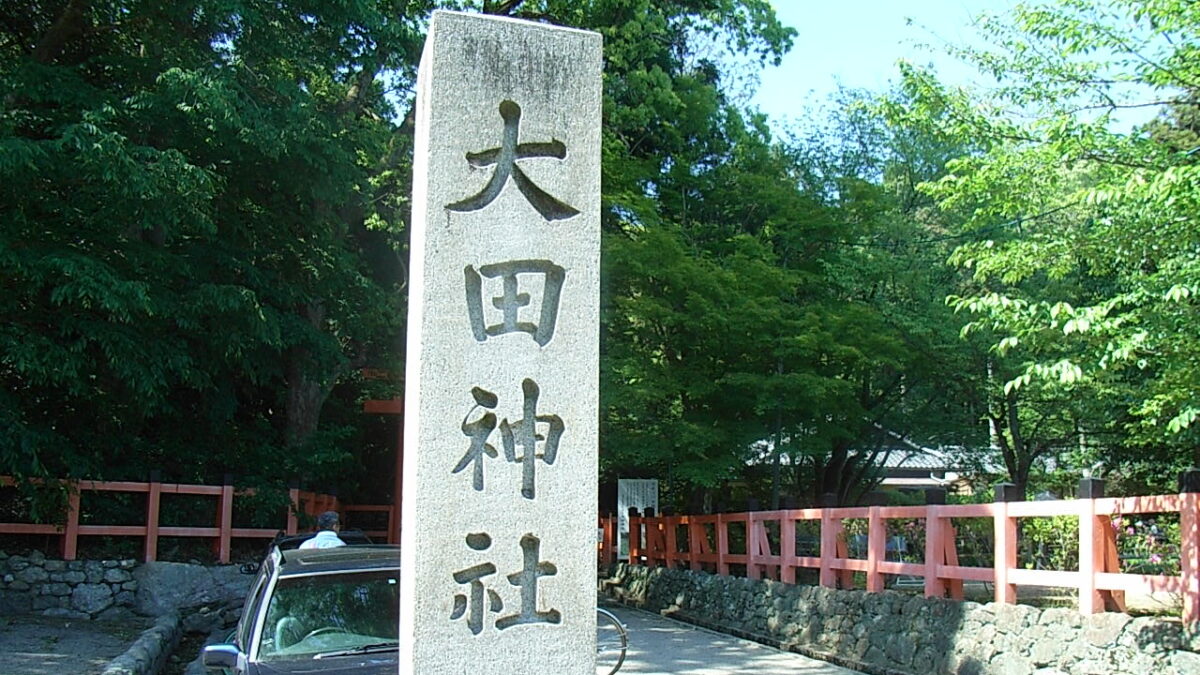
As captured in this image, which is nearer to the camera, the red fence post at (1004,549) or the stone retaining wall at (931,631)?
the stone retaining wall at (931,631)

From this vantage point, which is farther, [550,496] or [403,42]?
[403,42]

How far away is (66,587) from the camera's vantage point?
13.9 m

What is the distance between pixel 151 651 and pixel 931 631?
280 inches

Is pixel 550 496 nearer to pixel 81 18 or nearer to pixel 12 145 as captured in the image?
pixel 12 145

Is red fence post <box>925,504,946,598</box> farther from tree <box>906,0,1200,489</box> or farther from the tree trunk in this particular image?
the tree trunk

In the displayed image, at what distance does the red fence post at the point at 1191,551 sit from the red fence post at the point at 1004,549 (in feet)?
6.32

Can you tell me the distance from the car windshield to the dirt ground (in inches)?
169

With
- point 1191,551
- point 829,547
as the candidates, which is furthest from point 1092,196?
point 829,547

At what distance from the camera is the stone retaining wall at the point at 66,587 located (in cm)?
1359

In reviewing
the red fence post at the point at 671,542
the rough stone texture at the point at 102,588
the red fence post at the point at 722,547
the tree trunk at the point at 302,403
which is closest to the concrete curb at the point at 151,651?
the rough stone texture at the point at 102,588

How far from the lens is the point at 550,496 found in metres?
5.05

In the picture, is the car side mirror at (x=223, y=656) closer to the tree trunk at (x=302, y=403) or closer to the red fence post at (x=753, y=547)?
the red fence post at (x=753, y=547)

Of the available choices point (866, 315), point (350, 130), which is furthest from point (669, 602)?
point (350, 130)

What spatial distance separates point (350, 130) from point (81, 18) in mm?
3400
